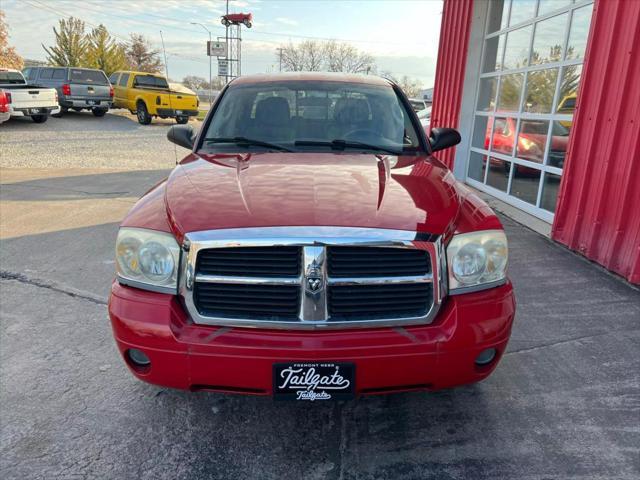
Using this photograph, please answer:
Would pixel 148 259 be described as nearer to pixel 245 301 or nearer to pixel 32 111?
pixel 245 301

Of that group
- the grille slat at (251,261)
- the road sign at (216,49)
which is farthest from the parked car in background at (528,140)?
the road sign at (216,49)

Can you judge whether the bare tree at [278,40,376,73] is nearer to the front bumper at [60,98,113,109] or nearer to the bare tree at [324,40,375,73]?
the bare tree at [324,40,375,73]

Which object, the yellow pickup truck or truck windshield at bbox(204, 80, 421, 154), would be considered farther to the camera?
the yellow pickup truck

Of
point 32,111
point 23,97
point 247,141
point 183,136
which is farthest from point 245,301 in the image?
point 32,111

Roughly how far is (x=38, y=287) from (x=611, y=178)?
540 cm

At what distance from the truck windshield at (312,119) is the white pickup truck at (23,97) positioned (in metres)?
15.9

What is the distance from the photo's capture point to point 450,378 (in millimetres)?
2051

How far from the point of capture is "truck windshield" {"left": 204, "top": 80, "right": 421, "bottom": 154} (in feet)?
10.4

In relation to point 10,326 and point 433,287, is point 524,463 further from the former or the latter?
point 10,326

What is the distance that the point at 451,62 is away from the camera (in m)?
9.61

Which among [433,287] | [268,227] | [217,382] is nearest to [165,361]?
[217,382]

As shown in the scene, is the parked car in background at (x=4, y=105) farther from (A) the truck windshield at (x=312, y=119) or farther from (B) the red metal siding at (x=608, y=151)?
(B) the red metal siding at (x=608, y=151)

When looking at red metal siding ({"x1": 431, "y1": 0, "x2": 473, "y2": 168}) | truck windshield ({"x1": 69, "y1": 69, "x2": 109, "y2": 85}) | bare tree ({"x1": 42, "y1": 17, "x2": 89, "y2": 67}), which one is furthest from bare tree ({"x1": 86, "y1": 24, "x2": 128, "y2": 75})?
red metal siding ({"x1": 431, "y1": 0, "x2": 473, "y2": 168})

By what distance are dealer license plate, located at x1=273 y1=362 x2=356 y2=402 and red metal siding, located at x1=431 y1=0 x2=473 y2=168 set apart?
330 inches
